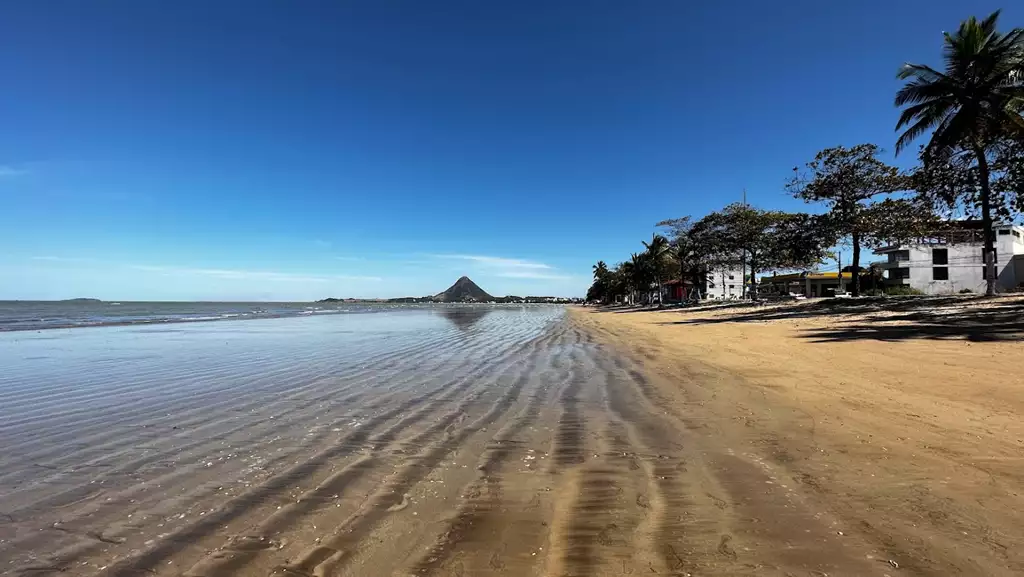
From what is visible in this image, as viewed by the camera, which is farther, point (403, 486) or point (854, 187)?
point (854, 187)

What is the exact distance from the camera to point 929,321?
17.4 meters

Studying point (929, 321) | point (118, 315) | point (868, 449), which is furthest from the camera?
point (118, 315)

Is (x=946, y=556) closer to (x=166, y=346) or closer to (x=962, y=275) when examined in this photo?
(x=166, y=346)

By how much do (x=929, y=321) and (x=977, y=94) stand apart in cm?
1231

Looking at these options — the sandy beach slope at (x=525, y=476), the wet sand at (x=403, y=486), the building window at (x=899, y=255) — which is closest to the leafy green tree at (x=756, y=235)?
the building window at (x=899, y=255)

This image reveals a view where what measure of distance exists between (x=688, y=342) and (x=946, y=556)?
15436 mm

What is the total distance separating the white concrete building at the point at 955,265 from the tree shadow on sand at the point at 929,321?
2745cm

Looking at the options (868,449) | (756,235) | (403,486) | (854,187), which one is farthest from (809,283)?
(403,486)

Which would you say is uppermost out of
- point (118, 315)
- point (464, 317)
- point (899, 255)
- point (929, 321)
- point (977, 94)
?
point (977, 94)

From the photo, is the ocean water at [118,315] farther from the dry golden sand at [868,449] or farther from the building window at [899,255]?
the building window at [899,255]

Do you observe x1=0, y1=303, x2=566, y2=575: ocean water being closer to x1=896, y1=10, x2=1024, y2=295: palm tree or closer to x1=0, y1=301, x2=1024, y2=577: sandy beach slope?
x1=0, y1=301, x2=1024, y2=577: sandy beach slope

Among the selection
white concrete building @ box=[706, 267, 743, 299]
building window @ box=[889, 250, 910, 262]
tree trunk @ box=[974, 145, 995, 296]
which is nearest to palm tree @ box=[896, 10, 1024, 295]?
tree trunk @ box=[974, 145, 995, 296]

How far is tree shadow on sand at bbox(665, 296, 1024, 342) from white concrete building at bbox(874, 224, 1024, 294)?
90.0 feet

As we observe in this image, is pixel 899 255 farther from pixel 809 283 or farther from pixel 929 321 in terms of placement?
pixel 929 321
